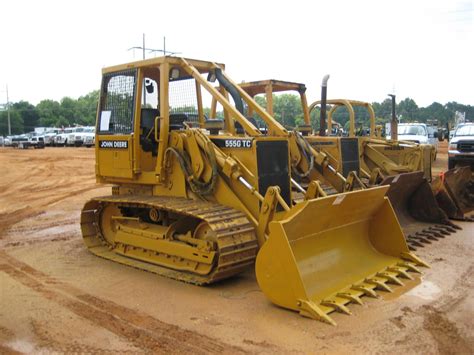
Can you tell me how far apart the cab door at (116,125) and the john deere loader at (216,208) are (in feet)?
0.05

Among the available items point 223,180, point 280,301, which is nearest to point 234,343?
point 280,301

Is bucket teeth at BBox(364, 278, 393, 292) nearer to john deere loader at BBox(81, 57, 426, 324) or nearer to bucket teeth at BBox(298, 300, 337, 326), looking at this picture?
Answer: john deere loader at BBox(81, 57, 426, 324)

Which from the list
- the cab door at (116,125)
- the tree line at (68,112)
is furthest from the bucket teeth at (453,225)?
the tree line at (68,112)

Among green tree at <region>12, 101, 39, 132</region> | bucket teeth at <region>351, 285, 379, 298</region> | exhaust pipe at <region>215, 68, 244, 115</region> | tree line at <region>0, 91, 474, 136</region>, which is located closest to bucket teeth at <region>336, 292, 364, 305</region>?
bucket teeth at <region>351, 285, 379, 298</region>

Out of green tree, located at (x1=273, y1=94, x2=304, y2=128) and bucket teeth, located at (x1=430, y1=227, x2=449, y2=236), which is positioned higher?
green tree, located at (x1=273, y1=94, x2=304, y2=128)

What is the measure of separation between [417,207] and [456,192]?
7.55 ft

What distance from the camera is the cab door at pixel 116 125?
24.2 feet

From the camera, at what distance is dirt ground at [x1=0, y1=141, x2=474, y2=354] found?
173 inches

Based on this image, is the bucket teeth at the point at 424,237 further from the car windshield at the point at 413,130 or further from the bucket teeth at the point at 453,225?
the car windshield at the point at 413,130

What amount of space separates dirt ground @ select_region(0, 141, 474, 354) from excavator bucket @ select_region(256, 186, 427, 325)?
196mm

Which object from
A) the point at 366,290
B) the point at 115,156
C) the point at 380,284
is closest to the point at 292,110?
the point at 115,156

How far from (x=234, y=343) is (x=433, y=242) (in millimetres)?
5083

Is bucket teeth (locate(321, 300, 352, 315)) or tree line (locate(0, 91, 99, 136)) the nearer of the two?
bucket teeth (locate(321, 300, 352, 315))

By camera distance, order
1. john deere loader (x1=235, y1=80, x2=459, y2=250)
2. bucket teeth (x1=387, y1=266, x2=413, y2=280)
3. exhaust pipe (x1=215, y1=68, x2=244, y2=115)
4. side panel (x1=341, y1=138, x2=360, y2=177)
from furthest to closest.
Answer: side panel (x1=341, y1=138, x2=360, y2=177) → john deere loader (x1=235, y1=80, x2=459, y2=250) → exhaust pipe (x1=215, y1=68, x2=244, y2=115) → bucket teeth (x1=387, y1=266, x2=413, y2=280)
